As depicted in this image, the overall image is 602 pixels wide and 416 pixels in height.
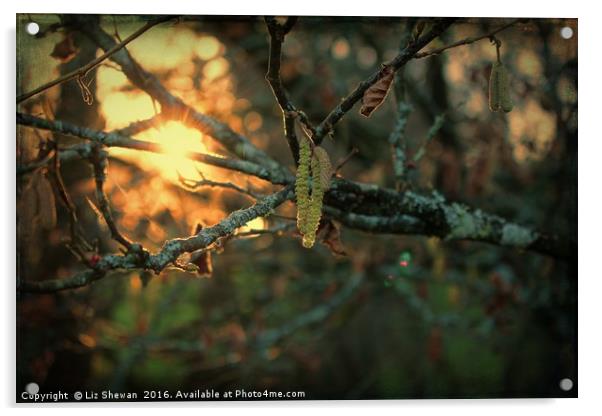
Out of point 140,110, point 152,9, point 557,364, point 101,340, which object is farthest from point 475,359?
point 152,9

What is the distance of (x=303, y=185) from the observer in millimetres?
1563

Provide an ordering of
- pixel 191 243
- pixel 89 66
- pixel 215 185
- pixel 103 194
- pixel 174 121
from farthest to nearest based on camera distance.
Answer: pixel 174 121, pixel 215 185, pixel 103 194, pixel 89 66, pixel 191 243

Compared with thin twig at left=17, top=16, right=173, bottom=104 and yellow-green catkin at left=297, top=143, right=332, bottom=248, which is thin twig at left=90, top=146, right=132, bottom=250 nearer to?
thin twig at left=17, top=16, right=173, bottom=104

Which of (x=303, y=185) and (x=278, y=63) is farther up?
(x=278, y=63)

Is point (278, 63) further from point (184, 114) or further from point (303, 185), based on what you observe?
point (184, 114)

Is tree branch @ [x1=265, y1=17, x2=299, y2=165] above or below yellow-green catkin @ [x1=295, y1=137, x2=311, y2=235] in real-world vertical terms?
above

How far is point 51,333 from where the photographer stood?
352 cm

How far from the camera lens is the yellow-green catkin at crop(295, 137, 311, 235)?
1.55 meters

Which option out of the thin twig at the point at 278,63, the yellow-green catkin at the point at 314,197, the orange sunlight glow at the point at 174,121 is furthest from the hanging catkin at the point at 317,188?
the orange sunlight glow at the point at 174,121

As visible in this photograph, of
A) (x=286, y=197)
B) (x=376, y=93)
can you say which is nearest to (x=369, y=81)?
(x=376, y=93)

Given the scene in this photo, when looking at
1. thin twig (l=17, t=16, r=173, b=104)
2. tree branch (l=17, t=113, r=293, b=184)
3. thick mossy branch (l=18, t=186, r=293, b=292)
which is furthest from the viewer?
tree branch (l=17, t=113, r=293, b=184)

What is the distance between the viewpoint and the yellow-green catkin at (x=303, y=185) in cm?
155

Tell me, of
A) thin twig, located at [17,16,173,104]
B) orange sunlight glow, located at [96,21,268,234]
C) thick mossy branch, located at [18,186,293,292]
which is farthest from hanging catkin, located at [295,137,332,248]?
orange sunlight glow, located at [96,21,268,234]

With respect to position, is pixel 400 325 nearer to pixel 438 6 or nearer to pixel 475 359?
pixel 475 359
